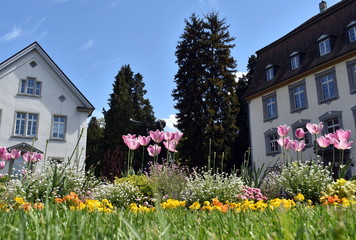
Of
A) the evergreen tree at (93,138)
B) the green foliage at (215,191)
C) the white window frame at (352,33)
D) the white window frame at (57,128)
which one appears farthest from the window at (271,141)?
the evergreen tree at (93,138)

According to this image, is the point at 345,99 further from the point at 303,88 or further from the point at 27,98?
the point at 27,98

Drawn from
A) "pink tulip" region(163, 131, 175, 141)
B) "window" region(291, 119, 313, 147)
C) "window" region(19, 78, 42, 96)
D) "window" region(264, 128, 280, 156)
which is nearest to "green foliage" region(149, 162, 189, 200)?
"pink tulip" region(163, 131, 175, 141)

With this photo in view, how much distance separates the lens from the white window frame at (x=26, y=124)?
20.2 meters

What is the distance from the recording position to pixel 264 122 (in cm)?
2308

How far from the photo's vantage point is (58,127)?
2111 cm

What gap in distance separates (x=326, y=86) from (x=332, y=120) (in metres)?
2.22

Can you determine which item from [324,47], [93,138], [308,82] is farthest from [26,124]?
[93,138]

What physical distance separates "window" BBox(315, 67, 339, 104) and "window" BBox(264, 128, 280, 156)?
399cm

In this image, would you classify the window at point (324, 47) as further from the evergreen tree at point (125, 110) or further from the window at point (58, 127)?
the evergreen tree at point (125, 110)

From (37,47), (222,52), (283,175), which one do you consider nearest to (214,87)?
(222,52)

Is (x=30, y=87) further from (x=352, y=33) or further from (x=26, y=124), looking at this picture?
(x=352, y=33)

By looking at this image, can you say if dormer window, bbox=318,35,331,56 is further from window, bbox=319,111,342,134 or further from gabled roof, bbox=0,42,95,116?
gabled roof, bbox=0,42,95,116

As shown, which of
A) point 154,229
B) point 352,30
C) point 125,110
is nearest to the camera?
point 154,229

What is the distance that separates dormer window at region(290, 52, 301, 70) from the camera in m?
21.6
